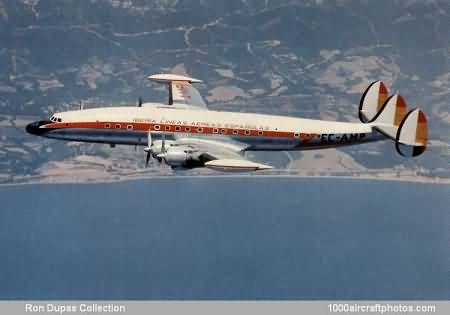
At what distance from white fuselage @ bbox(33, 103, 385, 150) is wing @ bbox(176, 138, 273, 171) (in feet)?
2.14

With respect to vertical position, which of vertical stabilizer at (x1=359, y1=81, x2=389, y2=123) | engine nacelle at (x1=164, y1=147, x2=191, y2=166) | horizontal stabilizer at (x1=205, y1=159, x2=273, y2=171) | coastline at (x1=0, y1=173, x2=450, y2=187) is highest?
coastline at (x1=0, y1=173, x2=450, y2=187)

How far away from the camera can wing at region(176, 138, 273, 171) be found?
170 ft

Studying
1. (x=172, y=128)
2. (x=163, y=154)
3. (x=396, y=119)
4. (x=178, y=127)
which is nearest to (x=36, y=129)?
(x=172, y=128)

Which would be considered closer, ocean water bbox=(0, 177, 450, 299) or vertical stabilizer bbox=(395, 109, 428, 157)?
vertical stabilizer bbox=(395, 109, 428, 157)

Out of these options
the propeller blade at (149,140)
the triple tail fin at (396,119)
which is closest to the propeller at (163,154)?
the propeller blade at (149,140)

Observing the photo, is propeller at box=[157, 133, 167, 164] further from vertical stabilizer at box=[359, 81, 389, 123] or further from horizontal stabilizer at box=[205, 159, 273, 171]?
vertical stabilizer at box=[359, 81, 389, 123]

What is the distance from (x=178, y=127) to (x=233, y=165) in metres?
9.76

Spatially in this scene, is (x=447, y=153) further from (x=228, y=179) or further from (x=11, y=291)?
(x=11, y=291)

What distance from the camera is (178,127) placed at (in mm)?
60281

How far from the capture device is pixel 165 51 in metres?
160

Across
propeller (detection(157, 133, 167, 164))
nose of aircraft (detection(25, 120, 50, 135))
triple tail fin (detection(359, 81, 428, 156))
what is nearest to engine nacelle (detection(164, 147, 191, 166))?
propeller (detection(157, 133, 167, 164))

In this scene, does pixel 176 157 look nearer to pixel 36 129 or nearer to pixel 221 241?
pixel 36 129

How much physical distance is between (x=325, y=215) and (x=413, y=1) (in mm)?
101221

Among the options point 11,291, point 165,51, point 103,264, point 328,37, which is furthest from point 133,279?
point 328,37
